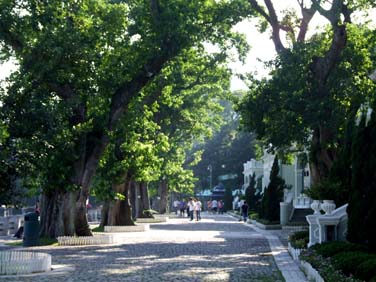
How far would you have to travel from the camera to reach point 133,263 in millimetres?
16922

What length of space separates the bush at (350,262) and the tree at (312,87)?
12974mm

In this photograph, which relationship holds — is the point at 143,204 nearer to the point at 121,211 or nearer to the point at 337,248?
the point at 121,211

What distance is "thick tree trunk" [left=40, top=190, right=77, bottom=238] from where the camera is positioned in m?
24.7

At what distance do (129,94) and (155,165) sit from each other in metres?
6.86

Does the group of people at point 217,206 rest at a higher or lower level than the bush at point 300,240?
higher

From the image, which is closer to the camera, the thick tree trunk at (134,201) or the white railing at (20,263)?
the white railing at (20,263)

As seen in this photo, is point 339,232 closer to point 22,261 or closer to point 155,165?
point 22,261

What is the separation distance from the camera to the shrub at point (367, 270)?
33.2 feet

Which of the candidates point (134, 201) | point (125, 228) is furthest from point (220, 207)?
point (125, 228)

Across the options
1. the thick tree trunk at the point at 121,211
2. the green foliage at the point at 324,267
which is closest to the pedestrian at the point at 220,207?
the thick tree trunk at the point at 121,211

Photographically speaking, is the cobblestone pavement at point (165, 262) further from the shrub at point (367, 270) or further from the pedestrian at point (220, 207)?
the pedestrian at point (220, 207)

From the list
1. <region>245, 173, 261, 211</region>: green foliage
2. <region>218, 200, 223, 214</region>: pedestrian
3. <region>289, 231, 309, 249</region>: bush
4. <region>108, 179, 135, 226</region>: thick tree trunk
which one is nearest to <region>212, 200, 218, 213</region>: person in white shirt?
<region>218, 200, 223, 214</region>: pedestrian

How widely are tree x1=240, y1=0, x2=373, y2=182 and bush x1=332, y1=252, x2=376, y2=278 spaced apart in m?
13.0

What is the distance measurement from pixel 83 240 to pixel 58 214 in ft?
6.49
